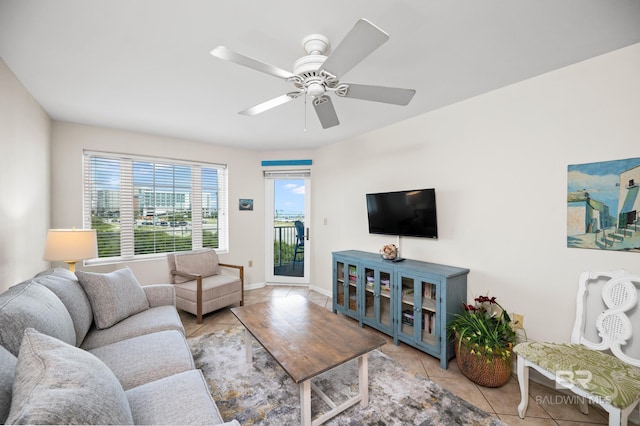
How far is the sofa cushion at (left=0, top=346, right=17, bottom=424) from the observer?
796mm

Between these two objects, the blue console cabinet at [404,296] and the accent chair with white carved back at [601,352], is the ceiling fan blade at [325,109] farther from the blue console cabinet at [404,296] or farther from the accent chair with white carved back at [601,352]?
the accent chair with white carved back at [601,352]

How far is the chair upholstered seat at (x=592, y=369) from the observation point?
1.35 m

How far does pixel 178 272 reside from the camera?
3.38 metres

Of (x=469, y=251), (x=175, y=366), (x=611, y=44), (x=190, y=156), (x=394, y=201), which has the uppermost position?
(x=611, y=44)

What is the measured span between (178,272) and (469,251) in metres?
3.42

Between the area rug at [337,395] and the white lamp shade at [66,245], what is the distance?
1.45 m

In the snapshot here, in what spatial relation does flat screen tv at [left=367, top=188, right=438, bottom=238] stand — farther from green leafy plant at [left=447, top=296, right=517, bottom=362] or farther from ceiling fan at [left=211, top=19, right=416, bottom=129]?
ceiling fan at [left=211, top=19, right=416, bottom=129]

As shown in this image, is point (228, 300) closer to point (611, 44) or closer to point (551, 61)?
point (551, 61)

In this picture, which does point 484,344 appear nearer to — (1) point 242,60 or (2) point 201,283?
(1) point 242,60

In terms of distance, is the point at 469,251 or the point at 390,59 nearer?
the point at 390,59

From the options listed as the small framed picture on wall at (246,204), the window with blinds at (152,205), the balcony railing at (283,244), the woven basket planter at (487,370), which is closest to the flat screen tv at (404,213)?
the woven basket planter at (487,370)

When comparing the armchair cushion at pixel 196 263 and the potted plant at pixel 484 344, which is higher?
the armchair cushion at pixel 196 263

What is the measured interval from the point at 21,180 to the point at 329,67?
9.39ft

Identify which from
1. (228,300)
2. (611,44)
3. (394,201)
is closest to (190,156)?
(228,300)
